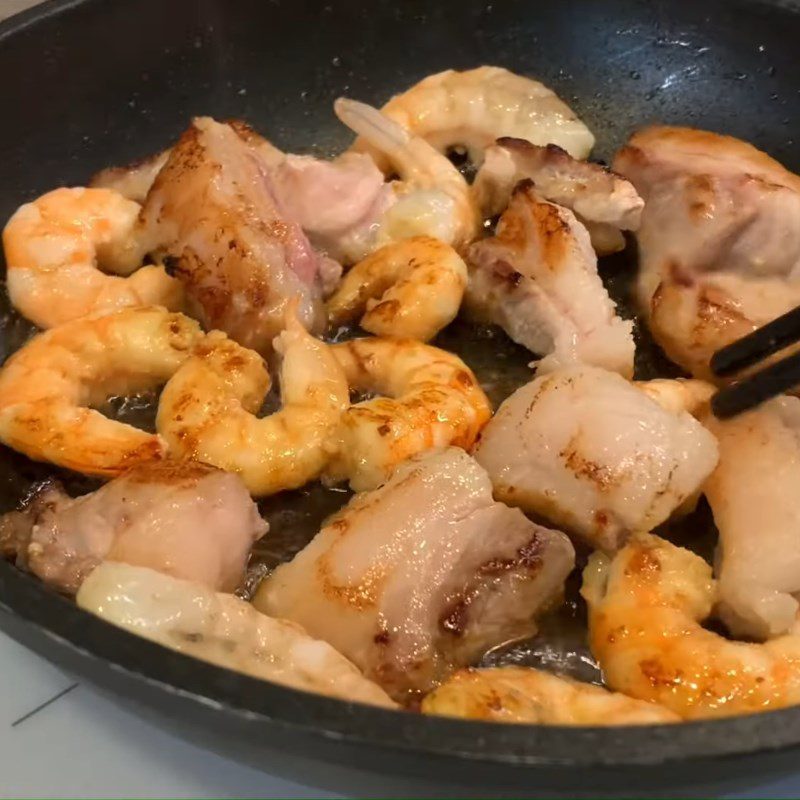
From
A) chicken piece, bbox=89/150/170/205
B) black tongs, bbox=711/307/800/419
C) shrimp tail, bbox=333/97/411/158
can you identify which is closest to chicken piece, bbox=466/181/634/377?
black tongs, bbox=711/307/800/419

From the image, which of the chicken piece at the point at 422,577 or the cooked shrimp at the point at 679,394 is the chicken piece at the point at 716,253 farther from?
the chicken piece at the point at 422,577

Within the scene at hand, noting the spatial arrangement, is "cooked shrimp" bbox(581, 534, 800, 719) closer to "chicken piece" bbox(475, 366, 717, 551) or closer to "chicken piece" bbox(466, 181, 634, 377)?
"chicken piece" bbox(475, 366, 717, 551)

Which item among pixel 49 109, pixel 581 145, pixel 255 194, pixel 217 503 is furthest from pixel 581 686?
pixel 49 109

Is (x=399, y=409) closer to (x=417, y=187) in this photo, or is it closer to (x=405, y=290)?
(x=405, y=290)

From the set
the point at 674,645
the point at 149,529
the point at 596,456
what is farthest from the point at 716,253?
the point at 149,529

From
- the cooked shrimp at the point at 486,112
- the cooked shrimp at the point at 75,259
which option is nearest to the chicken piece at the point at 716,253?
the cooked shrimp at the point at 486,112

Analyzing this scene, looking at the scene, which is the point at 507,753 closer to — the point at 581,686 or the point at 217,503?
the point at 581,686
